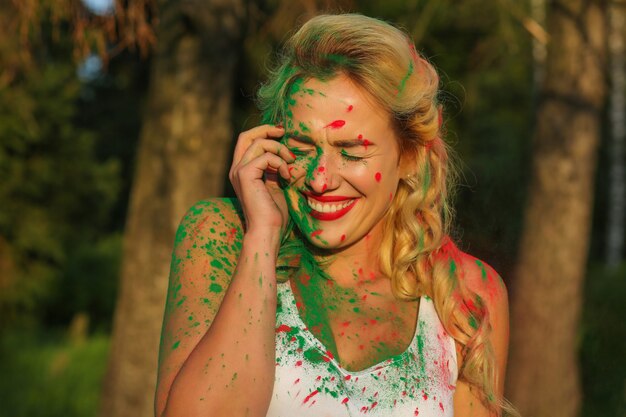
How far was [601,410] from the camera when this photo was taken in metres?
7.62

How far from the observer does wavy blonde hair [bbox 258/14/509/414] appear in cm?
268

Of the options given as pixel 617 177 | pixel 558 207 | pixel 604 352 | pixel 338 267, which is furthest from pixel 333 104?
pixel 617 177

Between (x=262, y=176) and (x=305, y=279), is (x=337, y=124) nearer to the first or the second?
(x=262, y=176)

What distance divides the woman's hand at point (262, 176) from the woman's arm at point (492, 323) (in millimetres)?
612

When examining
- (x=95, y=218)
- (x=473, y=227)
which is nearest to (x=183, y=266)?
(x=473, y=227)

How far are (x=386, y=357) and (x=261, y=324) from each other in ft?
1.33

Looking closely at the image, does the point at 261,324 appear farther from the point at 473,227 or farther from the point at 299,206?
the point at 473,227

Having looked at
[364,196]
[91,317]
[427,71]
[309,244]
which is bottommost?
[91,317]

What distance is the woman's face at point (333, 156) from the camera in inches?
105

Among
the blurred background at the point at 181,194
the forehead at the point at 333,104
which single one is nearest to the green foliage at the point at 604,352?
the blurred background at the point at 181,194

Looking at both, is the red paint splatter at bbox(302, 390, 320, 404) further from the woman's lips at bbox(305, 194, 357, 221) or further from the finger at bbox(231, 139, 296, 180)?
the finger at bbox(231, 139, 296, 180)

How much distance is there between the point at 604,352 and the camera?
28.0 feet

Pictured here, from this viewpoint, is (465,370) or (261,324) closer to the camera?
(261,324)

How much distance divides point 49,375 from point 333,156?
6.61 m
